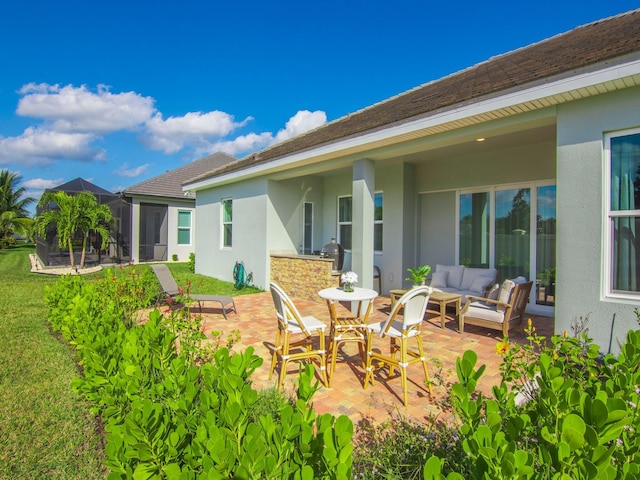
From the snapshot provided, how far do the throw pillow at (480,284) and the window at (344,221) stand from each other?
439 cm

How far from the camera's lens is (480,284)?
7.71m

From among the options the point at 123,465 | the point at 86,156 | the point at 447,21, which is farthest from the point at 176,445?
the point at 86,156

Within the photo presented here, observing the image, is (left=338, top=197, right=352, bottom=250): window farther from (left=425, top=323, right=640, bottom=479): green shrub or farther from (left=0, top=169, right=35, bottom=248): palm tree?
(left=0, top=169, right=35, bottom=248): palm tree

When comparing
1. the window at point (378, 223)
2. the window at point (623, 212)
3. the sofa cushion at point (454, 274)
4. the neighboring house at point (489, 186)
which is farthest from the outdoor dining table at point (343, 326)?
the window at point (378, 223)

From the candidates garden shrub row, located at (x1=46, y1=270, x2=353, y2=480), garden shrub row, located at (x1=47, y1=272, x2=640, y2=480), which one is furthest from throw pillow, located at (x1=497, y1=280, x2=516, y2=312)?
garden shrub row, located at (x1=46, y1=270, x2=353, y2=480)

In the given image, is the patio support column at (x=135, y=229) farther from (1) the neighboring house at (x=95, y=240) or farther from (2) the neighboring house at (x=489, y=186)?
(2) the neighboring house at (x=489, y=186)

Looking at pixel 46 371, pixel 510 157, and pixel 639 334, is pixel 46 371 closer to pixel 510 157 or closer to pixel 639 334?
pixel 639 334

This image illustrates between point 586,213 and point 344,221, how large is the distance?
24.3 ft

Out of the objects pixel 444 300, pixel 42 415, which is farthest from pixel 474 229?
pixel 42 415

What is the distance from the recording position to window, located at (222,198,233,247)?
42.4 ft

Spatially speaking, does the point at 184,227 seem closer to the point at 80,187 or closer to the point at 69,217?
the point at 80,187

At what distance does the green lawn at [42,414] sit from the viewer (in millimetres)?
2783

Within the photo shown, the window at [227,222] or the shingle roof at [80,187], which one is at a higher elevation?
the shingle roof at [80,187]

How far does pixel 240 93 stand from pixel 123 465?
1923 centimetres
